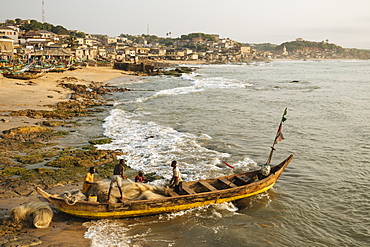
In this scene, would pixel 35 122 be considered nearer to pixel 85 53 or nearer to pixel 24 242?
pixel 24 242

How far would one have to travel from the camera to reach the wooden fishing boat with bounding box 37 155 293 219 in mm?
8734

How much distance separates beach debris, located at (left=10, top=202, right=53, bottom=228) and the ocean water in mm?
1100

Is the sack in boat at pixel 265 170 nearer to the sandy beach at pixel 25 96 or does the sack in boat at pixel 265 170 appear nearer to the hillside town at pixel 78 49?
the sandy beach at pixel 25 96

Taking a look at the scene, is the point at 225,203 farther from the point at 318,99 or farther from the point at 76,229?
the point at 318,99

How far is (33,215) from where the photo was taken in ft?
26.9

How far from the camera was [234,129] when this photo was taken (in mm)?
20438

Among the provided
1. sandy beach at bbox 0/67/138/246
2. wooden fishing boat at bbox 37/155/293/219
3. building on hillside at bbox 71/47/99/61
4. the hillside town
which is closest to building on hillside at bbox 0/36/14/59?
the hillside town

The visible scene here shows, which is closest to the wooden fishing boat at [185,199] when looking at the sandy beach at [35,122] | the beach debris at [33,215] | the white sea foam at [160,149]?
the beach debris at [33,215]

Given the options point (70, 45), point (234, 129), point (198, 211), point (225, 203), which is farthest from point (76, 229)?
point (70, 45)

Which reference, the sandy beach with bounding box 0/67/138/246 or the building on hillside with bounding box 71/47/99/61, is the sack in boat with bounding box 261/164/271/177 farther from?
the building on hillside with bounding box 71/47/99/61

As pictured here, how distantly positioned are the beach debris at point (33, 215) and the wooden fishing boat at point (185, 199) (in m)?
0.40

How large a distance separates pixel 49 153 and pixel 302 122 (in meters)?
17.7

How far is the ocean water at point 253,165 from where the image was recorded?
28.5ft

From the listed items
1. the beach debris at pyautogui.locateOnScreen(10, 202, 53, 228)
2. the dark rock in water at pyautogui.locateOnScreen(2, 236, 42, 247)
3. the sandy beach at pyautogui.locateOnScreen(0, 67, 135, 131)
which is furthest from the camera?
the sandy beach at pyautogui.locateOnScreen(0, 67, 135, 131)
